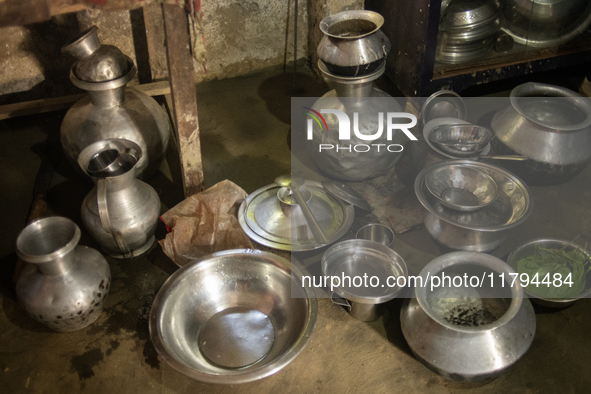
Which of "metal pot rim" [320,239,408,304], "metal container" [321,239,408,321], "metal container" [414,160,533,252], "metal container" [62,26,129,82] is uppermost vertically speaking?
"metal container" [62,26,129,82]

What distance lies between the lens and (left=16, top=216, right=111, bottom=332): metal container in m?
2.35

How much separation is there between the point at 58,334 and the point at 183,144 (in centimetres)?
128

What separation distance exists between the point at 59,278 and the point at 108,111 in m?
1.21

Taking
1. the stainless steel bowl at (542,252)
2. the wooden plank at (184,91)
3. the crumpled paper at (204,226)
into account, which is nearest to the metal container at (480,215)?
the stainless steel bowl at (542,252)

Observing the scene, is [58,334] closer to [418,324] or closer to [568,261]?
[418,324]

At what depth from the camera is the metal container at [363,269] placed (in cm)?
255

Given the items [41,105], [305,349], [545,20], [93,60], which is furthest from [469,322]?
[41,105]

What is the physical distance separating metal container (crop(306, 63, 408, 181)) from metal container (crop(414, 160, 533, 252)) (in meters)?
0.44

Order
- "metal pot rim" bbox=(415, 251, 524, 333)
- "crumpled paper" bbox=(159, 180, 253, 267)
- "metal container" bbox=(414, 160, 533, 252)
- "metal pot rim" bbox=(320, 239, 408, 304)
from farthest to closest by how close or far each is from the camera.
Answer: "crumpled paper" bbox=(159, 180, 253, 267)
"metal container" bbox=(414, 160, 533, 252)
"metal pot rim" bbox=(320, 239, 408, 304)
"metal pot rim" bbox=(415, 251, 524, 333)

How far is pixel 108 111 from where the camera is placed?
3.09 meters

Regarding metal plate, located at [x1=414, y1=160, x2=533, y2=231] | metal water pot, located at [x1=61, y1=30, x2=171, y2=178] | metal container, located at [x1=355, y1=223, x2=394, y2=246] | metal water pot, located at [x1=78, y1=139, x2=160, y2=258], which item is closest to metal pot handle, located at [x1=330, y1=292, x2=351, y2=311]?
metal container, located at [x1=355, y1=223, x2=394, y2=246]

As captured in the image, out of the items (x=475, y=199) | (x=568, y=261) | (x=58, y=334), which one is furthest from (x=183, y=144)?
(x=568, y=261)

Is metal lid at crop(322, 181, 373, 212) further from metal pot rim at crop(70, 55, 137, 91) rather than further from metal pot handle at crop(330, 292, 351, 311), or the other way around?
metal pot rim at crop(70, 55, 137, 91)

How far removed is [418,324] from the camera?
7.62ft
